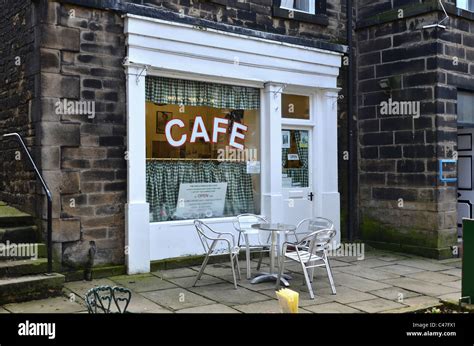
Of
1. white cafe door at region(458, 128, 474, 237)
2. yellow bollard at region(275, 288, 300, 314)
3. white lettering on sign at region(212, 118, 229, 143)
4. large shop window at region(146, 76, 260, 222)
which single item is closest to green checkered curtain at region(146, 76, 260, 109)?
large shop window at region(146, 76, 260, 222)

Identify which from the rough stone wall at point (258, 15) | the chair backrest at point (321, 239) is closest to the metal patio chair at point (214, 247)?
the chair backrest at point (321, 239)

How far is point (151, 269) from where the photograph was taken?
7918 mm

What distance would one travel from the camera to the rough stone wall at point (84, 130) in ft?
23.7

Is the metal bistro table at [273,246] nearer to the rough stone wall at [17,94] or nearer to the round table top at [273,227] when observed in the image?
the round table top at [273,227]

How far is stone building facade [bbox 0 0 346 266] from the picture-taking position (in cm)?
723

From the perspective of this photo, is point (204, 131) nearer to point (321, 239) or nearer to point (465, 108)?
point (321, 239)

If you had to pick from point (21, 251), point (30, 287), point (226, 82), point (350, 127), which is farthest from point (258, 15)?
point (30, 287)

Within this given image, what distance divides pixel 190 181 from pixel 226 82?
1.71 metres

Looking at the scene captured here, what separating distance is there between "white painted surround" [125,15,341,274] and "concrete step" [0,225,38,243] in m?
1.23

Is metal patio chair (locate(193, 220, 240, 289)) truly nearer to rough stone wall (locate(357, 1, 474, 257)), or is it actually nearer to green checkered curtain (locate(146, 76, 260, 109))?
green checkered curtain (locate(146, 76, 260, 109))

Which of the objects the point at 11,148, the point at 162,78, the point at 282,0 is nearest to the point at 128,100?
the point at 162,78

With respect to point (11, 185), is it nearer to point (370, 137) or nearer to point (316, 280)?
point (316, 280)

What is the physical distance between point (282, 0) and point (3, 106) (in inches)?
196

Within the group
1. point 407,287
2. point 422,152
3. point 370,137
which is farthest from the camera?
point 370,137
